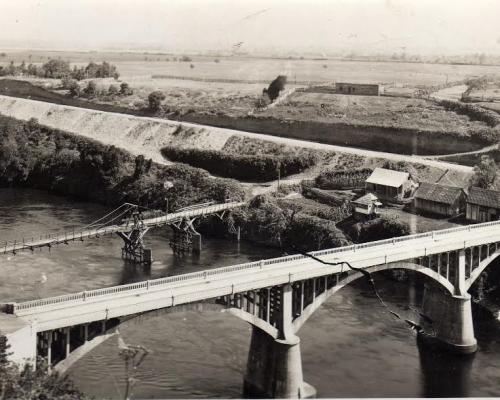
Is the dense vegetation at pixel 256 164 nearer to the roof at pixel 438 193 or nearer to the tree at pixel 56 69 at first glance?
the roof at pixel 438 193

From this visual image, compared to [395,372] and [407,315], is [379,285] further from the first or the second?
[395,372]

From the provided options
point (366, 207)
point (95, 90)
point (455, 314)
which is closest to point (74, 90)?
point (95, 90)

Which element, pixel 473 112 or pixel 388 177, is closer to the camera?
pixel 388 177

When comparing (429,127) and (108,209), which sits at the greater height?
(429,127)

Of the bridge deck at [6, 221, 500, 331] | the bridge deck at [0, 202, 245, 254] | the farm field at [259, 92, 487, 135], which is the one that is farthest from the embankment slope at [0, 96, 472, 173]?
the bridge deck at [6, 221, 500, 331]

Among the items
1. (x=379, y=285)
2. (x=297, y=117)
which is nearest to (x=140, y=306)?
(x=379, y=285)

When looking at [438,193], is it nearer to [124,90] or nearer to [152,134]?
[152,134]
